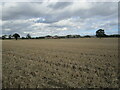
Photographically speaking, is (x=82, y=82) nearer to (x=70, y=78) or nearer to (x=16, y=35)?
(x=70, y=78)

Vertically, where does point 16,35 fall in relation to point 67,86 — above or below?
above

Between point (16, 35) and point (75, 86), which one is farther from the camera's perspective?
point (16, 35)

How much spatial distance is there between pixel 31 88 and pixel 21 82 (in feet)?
2.89

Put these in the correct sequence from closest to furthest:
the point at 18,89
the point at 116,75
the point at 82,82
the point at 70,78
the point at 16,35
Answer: the point at 18,89 → the point at 82,82 → the point at 70,78 → the point at 116,75 → the point at 16,35

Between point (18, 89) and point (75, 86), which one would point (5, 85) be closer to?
point (18, 89)

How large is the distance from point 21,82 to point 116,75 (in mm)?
5863

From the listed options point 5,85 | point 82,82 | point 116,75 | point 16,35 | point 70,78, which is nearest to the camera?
point 5,85

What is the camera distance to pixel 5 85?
5027mm

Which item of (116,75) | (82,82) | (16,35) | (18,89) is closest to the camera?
(18,89)

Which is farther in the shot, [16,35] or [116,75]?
[16,35]

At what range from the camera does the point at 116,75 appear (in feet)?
20.9

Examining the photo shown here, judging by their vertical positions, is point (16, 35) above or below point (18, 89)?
above

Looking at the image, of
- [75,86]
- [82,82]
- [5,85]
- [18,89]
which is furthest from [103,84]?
[5,85]

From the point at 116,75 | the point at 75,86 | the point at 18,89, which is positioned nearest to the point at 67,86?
the point at 75,86
